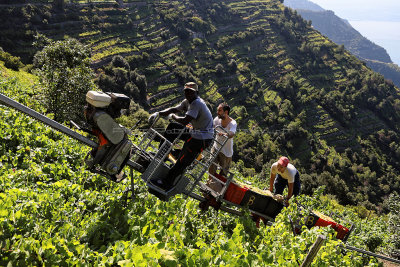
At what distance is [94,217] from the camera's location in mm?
5172

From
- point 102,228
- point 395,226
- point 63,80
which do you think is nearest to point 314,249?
point 102,228

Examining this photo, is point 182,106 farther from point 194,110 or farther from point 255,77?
point 255,77

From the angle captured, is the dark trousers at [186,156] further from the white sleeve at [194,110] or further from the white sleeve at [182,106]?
the white sleeve at [182,106]

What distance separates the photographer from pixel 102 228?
4.96 meters

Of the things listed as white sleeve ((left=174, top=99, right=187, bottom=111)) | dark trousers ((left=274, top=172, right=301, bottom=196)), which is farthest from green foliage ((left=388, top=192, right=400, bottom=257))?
white sleeve ((left=174, top=99, right=187, bottom=111))

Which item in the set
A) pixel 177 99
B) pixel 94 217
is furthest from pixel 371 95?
pixel 94 217

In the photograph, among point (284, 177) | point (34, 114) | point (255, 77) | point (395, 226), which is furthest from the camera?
point (255, 77)

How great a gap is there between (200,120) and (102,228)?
3125mm

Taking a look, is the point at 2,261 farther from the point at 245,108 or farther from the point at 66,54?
the point at 245,108

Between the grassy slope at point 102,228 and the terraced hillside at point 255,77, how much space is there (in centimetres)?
6322

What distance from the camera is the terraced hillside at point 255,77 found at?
Answer: 85250 mm

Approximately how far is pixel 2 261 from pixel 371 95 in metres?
173

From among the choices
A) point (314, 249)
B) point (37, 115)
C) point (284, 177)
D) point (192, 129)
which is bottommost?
point (284, 177)

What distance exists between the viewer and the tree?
20938 millimetres
